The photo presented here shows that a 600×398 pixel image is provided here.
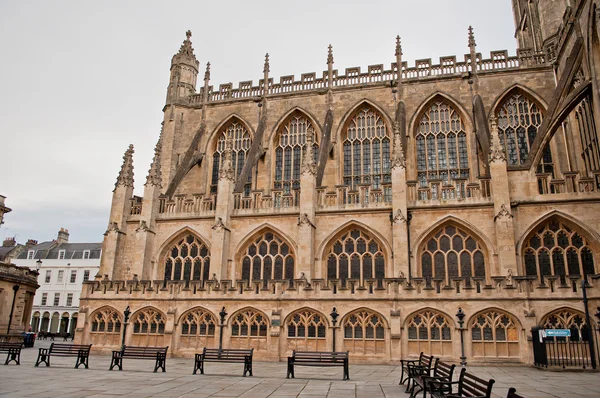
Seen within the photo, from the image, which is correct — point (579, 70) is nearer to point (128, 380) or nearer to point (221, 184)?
point (221, 184)

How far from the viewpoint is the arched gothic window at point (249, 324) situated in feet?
66.1

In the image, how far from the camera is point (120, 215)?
27.8 metres

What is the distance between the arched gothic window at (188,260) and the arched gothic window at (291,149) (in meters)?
6.95

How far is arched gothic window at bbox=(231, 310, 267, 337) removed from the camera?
66.1 ft

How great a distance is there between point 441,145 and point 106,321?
21.4m

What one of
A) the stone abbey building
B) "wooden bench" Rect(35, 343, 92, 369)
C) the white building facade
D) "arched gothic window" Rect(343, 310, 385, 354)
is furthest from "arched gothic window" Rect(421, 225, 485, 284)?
the white building facade

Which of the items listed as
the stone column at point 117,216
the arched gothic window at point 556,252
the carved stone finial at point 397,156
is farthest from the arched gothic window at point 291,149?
the arched gothic window at point 556,252

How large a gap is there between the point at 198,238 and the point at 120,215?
200 inches

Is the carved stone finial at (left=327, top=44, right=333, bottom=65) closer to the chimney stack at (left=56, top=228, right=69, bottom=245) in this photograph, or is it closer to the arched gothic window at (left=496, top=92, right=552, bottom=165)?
the arched gothic window at (left=496, top=92, right=552, bottom=165)

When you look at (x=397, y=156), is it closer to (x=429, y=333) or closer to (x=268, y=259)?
(x=268, y=259)

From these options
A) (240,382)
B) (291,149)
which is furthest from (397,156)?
(240,382)

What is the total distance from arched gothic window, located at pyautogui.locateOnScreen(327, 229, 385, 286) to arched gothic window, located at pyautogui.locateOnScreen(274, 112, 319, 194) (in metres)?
7.04

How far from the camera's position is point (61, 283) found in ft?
179

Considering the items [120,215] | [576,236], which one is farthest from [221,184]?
[576,236]
